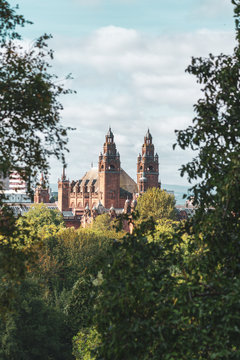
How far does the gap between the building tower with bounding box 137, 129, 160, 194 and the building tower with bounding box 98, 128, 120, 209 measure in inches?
259

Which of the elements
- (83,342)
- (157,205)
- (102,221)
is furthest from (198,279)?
(102,221)

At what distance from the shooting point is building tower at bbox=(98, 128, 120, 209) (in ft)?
568

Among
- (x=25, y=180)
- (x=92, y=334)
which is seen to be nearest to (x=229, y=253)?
(x=25, y=180)

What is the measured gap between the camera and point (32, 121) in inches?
611

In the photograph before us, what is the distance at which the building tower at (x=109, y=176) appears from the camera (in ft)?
568

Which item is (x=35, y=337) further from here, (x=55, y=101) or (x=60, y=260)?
(x=55, y=101)

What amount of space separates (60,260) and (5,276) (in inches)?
2296

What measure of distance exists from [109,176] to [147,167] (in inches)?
443

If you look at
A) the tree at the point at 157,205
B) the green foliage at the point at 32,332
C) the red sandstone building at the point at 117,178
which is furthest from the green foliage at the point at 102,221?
the green foliage at the point at 32,332

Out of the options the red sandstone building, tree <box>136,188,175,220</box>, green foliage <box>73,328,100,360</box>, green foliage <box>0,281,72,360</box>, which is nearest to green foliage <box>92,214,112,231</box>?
tree <box>136,188,175,220</box>

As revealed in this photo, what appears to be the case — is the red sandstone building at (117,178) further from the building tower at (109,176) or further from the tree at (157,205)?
the tree at (157,205)

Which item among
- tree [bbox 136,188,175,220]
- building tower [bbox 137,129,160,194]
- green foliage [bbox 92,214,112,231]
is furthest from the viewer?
building tower [bbox 137,129,160,194]

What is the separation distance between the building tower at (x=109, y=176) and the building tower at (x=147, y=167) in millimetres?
6590

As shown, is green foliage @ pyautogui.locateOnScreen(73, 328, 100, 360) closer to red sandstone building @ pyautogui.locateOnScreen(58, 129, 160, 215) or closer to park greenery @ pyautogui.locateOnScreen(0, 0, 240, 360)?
park greenery @ pyautogui.locateOnScreen(0, 0, 240, 360)
